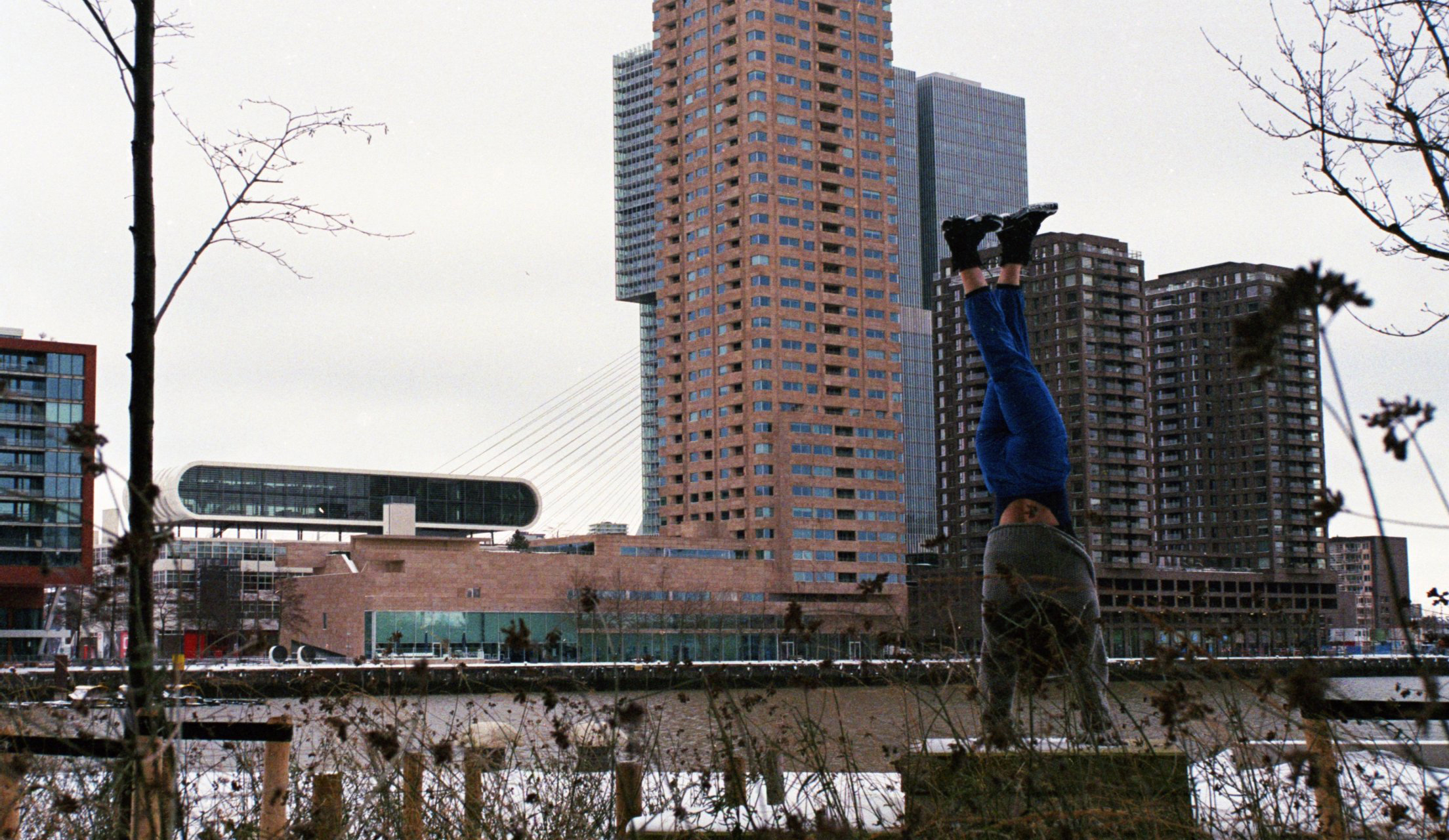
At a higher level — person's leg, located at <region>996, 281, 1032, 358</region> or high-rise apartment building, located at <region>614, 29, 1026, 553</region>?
high-rise apartment building, located at <region>614, 29, 1026, 553</region>

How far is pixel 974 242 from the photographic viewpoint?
11.5 metres

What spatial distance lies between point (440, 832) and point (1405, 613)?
10.7 feet

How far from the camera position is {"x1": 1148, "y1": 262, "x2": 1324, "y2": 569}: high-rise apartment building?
420ft

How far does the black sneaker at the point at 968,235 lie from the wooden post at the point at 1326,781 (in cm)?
724

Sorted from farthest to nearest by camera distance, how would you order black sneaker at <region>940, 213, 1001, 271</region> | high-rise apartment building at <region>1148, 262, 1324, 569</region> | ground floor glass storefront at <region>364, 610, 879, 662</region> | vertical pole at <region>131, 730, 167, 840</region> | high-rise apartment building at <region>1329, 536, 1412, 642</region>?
high-rise apartment building at <region>1329, 536, 1412, 642</region> < high-rise apartment building at <region>1148, 262, 1324, 569</region> < ground floor glass storefront at <region>364, 610, 879, 662</region> < black sneaker at <region>940, 213, 1001, 271</region> < vertical pole at <region>131, 730, 167, 840</region>

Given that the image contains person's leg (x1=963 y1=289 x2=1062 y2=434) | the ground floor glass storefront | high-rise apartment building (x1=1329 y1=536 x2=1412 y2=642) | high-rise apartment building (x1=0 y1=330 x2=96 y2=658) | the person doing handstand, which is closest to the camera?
the person doing handstand

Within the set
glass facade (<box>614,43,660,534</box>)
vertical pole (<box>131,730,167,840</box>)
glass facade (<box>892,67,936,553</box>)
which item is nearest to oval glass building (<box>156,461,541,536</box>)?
glass facade (<box>614,43,660,534</box>)

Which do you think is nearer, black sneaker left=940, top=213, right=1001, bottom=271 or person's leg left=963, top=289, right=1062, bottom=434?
person's leg left=963, top=289, right=1062, bottom=434

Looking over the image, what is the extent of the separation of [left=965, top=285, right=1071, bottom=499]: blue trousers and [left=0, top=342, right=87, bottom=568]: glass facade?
2613 inches

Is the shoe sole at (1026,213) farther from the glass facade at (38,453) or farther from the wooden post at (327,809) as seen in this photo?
the glass facade at (38,453)

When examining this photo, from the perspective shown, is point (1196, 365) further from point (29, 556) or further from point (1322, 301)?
point (1322, 301)

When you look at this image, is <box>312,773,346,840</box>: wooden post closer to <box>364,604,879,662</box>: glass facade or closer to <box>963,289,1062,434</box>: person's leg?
<box>963,289,1062,434</box>: person's leg

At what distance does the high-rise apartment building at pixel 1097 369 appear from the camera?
384 ft

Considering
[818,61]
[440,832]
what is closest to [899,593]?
[818,61]
